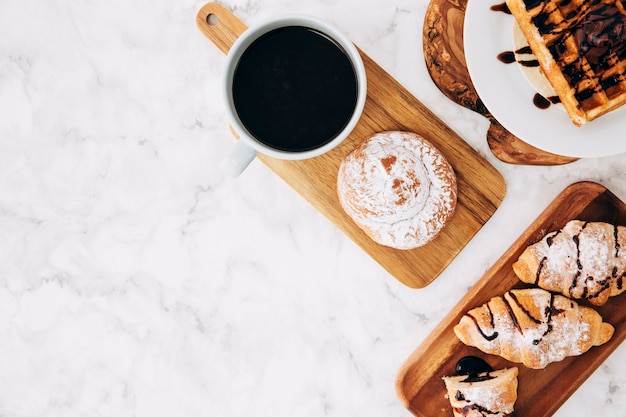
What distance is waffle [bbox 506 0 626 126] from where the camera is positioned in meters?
0.85

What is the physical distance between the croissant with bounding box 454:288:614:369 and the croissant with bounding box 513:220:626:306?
34mm

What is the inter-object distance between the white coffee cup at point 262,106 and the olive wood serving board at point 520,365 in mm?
444

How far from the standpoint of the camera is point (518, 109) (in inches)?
36.7

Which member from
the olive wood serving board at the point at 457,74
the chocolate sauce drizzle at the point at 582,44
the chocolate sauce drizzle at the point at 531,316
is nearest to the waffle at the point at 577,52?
the chocolate sauce drizzle at the point at 582,44

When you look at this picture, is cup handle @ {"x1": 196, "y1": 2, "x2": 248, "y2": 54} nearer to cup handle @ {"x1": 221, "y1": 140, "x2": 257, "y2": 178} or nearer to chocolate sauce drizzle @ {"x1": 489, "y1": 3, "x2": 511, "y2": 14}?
cup handle @ {"x1": 221, "y1": 140, "x2": 257, "y2": 178}

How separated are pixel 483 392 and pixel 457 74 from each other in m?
0.62

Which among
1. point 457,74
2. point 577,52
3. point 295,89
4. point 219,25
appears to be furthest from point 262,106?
point 577,52

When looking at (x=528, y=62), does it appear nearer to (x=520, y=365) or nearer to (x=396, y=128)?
(x=396, y=128)

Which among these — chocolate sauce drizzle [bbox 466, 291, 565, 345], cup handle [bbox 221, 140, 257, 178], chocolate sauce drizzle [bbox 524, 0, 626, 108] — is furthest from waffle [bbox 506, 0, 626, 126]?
cup handle [bbox 221, 140, 257, 178]

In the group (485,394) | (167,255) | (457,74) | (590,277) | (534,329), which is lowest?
(167,255)

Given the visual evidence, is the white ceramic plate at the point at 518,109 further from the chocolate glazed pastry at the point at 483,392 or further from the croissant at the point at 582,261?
the chocolate glazed pastry at the point at 483,392

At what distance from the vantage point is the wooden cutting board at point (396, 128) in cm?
101

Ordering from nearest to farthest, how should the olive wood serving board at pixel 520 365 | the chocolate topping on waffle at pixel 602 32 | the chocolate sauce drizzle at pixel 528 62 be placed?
the chocolate topping on waffle at pixel 602 32, the chocolate sauce drizzle at pixel 528 62, the olive wood serving board at pixel 520 365

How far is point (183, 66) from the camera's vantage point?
110cm
